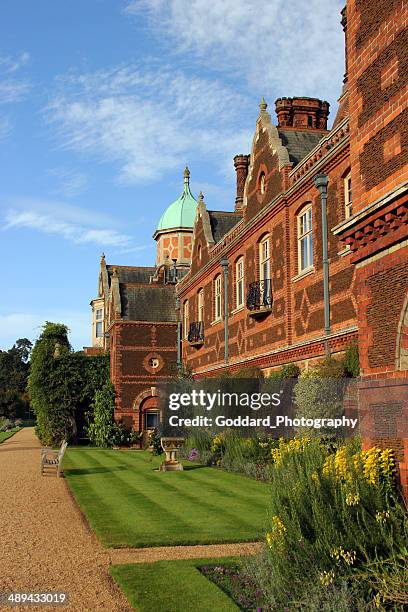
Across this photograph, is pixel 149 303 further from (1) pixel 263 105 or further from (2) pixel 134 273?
(1) pixel 263 105

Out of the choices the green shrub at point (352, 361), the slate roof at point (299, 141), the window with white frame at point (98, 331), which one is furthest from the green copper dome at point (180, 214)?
the green shrub at point (352, 361)

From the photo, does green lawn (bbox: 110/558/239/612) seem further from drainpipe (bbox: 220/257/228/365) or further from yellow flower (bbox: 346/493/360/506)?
drainpipe (bbox: 220/257/228/365)

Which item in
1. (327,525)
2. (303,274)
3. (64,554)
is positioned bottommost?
(64,554)

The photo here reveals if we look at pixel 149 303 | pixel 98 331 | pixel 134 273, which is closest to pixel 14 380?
pixel 98 331

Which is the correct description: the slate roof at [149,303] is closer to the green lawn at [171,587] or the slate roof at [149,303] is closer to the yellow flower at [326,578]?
the green lawn at [171,587]

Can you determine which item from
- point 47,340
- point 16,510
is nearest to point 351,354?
point 16,510

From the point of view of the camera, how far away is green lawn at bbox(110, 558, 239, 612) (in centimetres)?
→ 717

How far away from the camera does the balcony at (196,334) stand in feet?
111

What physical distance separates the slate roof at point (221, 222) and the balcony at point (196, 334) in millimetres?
4189

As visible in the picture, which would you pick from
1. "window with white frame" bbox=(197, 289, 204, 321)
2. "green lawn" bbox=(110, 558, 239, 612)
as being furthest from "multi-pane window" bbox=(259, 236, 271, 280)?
"green lawn" bbox=(110, 558, 239, 612)

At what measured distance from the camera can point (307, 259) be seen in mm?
21547

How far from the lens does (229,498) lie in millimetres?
15086

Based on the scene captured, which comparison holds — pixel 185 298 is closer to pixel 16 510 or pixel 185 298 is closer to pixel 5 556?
pixel 16 510

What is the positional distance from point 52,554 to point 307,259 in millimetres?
13580
